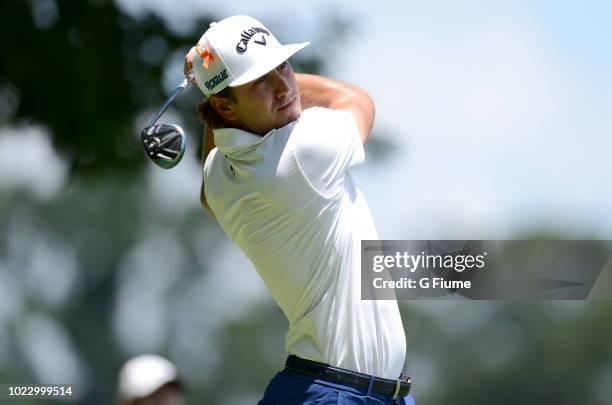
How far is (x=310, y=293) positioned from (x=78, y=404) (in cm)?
1147

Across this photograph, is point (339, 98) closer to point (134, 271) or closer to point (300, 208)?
point (300, 208)

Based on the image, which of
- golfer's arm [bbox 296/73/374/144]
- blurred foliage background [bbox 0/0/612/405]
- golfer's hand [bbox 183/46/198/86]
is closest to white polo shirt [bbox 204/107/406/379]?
golfer's arm [bbox 296/73/374/144]

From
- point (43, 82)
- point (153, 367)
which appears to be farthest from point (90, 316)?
point (153, 367)

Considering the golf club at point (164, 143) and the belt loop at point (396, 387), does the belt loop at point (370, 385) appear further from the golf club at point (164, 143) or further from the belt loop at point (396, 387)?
the golf club at point (164, 143)

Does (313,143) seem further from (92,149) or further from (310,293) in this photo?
(92,149)

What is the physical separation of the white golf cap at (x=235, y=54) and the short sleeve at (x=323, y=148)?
0.22 metres

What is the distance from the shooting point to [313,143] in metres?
4.88

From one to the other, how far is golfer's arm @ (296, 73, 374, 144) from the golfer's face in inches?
12.3

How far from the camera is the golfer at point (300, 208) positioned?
16.1 feet

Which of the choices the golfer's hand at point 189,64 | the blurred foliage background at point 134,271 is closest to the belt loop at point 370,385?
the golfer's hand at point 189,64

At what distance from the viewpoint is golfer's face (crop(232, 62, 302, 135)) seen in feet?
16.1

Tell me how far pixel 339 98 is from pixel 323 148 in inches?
17.9

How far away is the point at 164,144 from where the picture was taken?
5164mm

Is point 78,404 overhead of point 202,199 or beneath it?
overhead
